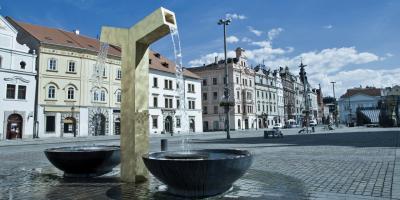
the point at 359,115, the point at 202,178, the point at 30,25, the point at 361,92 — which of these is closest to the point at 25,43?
the point at 30,25

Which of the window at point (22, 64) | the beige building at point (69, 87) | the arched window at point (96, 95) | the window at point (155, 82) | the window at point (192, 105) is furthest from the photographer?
the window at point (192, 105)

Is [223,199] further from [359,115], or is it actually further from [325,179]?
[359,115]

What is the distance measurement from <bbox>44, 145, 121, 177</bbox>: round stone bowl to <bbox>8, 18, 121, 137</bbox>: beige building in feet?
100

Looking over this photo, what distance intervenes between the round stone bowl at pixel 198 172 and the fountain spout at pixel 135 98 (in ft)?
4.88

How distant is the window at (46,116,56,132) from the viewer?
3628 centimetres

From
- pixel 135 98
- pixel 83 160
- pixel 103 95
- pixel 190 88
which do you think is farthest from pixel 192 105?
pixel 135 98

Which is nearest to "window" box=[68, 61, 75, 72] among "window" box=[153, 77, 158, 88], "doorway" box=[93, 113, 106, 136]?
"doorway" box=[93, 113, 106, 136]

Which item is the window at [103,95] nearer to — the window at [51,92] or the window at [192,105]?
the window at [51,92]

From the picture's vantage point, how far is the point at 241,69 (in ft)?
222

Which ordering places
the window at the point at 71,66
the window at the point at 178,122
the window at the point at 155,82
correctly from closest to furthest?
the window at the point at 71,66 → the window at the point at 155,82 → the window at the point at 178,122

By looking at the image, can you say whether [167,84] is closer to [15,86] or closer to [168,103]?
[168,103]

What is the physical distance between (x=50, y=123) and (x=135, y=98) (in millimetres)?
33025

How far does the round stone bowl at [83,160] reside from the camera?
25.5 feet

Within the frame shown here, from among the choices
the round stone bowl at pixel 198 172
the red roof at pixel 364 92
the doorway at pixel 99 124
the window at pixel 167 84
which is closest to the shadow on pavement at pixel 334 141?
the round stone bowl at pixel 198 172
